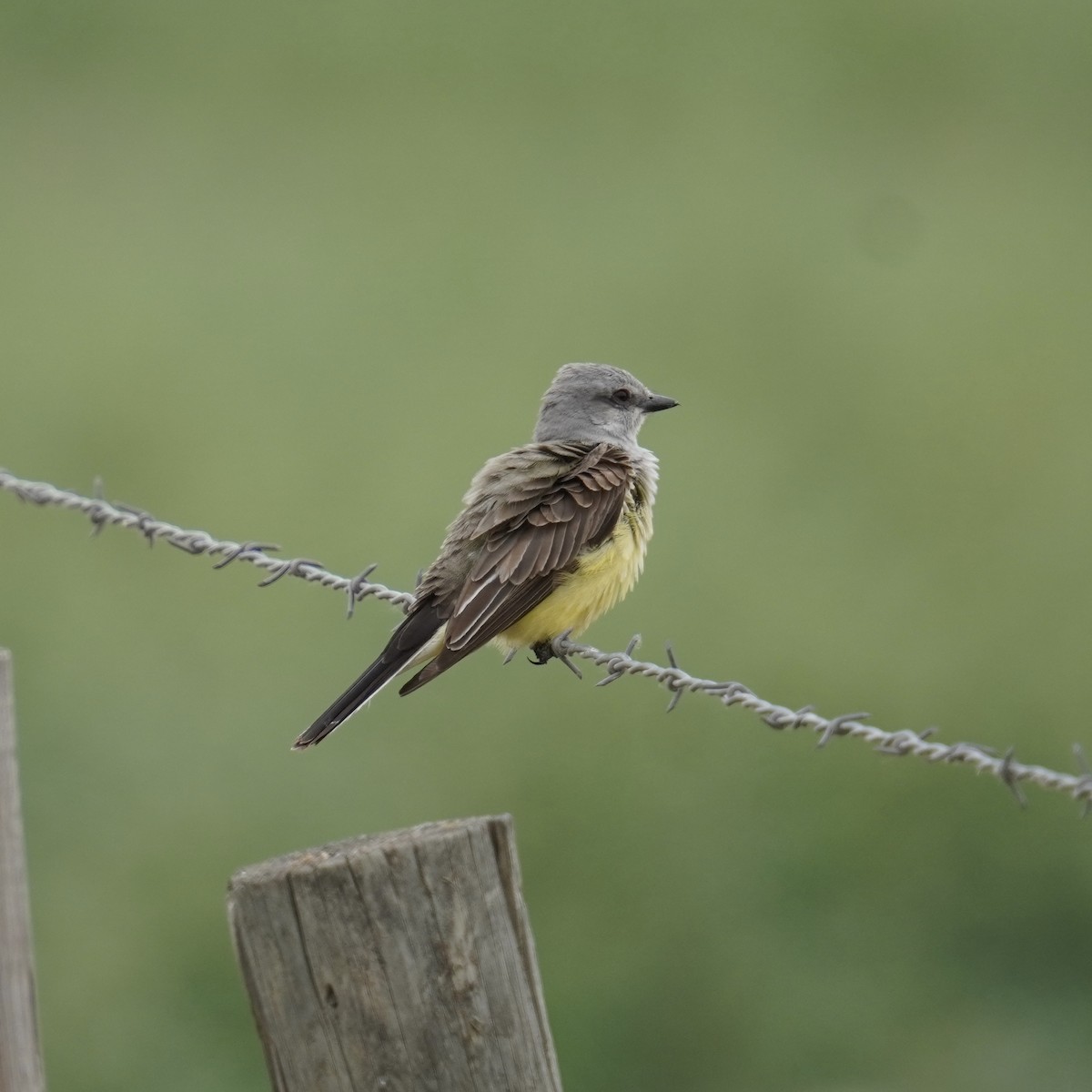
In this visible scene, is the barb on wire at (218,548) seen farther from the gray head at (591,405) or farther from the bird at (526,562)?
the gray head at (591,405)

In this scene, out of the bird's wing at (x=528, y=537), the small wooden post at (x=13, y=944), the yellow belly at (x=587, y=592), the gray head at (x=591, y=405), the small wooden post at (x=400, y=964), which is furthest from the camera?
the gray head at (x=591, y=405)

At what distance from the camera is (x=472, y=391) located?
13281 mm

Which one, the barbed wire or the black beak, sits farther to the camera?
the black beak

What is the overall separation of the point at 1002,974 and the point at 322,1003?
531 cm

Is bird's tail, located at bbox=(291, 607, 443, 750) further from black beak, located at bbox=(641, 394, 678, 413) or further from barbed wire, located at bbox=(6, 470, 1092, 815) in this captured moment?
black beak, located at bbox=(641, 394, 678, 413)

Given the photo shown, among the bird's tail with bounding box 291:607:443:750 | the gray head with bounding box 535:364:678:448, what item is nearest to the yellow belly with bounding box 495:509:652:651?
the bird's tail with bounding box 291:607:443:750

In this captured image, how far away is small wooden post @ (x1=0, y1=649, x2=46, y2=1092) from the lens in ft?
10.6

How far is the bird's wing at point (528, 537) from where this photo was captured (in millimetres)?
4977

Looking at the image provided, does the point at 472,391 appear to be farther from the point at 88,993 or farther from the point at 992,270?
the point at 88,993

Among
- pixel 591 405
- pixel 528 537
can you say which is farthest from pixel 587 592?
pixel 591 405

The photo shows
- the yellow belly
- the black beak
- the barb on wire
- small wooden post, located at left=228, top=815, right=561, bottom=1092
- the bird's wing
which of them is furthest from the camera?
the black beak

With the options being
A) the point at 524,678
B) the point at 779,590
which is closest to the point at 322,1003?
the point at 524,678

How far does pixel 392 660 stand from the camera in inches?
197

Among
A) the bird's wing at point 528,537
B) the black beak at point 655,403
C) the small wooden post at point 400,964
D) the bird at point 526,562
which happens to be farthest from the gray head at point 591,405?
the small wooden post at point 400,964
